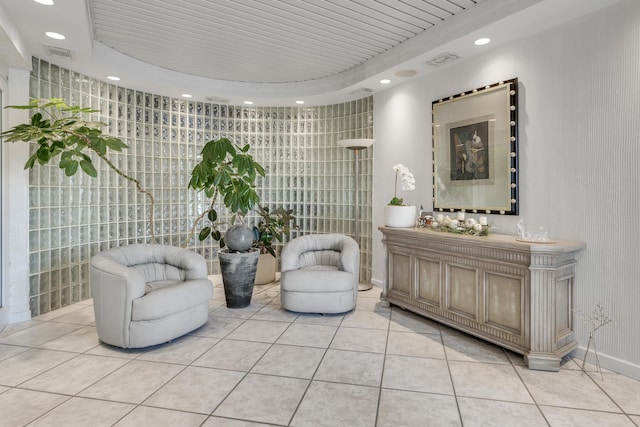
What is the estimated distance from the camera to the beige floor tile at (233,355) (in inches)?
107

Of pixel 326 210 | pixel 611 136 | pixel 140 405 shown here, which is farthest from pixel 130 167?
Result: pixel 611 136

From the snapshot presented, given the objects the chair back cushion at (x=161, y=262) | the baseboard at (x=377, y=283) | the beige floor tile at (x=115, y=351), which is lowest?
the beige floor tile at (x=115, y=351)

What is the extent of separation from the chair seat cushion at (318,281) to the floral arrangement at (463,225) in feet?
3.62

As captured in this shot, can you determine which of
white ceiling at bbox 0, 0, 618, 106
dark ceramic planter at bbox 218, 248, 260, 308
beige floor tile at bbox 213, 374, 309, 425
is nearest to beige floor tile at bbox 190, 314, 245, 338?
dark ceramic planter at bbox 218, 248, 260, 308

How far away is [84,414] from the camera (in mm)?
2096

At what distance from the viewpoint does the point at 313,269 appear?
4070 mm

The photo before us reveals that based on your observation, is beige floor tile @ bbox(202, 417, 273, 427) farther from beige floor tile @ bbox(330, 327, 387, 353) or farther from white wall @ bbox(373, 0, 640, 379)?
white wall @ bbox(373, 0, 640, 379)

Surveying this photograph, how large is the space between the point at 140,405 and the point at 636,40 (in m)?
4.12

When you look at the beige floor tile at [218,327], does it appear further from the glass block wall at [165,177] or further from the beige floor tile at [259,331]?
the glass block wall at [165,177]

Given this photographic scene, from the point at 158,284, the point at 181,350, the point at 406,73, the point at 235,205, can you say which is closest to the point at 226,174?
the point at 235,205

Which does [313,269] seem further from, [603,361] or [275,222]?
[603,361]

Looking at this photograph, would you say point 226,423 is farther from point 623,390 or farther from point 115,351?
point 623,390

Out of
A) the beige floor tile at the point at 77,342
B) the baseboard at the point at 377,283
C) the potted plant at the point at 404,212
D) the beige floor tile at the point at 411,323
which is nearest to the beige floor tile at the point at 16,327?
the beige floor tile at the point at 77,342

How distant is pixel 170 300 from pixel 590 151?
3.62 m
